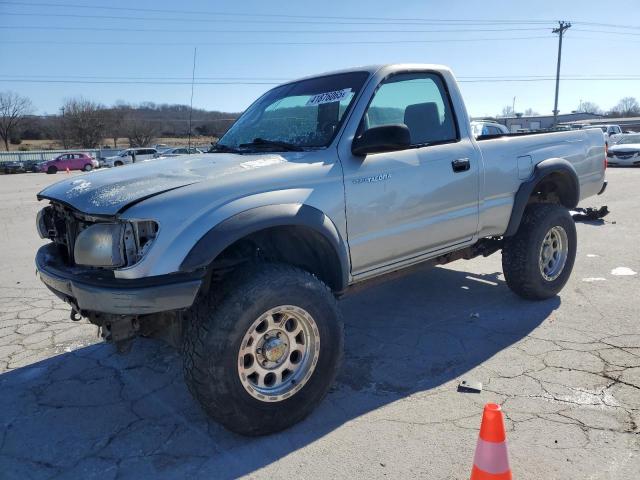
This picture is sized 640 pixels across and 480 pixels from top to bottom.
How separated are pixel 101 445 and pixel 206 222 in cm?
141

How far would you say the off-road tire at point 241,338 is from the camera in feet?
8.96

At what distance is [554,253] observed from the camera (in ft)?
17.0

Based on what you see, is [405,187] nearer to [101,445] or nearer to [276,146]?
[276,146]

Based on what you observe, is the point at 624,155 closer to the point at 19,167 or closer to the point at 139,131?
the point at 19,167

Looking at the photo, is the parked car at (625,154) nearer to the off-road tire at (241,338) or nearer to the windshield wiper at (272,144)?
the windshield wiper at (272,144)

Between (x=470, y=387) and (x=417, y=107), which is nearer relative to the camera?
(x=470, y=387)

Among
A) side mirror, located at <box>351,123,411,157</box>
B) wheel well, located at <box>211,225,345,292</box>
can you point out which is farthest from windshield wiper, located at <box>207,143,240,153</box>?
side mirror, located at <box>351,123,411,157</box>

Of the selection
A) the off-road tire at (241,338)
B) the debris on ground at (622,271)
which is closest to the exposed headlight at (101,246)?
the off-road tire at (241,338)

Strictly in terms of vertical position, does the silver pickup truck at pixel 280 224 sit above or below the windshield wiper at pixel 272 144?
below

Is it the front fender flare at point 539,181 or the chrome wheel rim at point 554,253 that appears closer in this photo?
the front fender flare at point 539,181

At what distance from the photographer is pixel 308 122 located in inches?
147

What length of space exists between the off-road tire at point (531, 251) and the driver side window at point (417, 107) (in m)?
1.27

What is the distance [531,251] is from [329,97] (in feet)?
7.72

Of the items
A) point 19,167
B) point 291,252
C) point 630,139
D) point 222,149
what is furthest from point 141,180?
point 19,167
